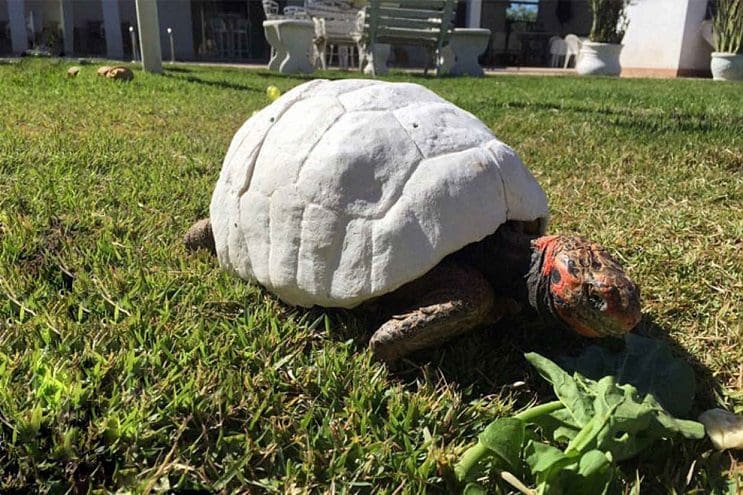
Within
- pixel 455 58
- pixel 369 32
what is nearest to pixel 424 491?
pixel 369 32

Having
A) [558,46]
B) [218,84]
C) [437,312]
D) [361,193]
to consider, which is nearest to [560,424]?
[437,312]

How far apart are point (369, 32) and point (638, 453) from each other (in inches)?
385

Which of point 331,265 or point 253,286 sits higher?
point 331,265

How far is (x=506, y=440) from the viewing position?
1296mm

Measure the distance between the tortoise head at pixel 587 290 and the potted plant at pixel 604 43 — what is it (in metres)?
12.0

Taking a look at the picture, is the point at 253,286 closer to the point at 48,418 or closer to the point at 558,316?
the point at 48,418

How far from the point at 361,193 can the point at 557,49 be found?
17.0 metres

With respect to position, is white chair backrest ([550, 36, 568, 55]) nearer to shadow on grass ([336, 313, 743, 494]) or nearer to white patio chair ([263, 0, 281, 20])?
white patio chair ([263, 0, 281, 20])

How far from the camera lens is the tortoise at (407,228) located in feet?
5.15

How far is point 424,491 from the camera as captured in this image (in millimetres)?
1309

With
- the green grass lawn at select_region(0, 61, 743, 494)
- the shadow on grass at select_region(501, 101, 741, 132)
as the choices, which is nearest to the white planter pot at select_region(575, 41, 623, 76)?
the shadow on grass at select_region(501, 101, 741, 132)

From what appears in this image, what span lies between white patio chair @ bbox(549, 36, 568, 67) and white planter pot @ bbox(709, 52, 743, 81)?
561cm

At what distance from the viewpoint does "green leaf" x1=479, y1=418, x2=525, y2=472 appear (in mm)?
1290

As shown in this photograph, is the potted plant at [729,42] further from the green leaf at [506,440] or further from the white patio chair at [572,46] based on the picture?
the green leaf at [506,440]
